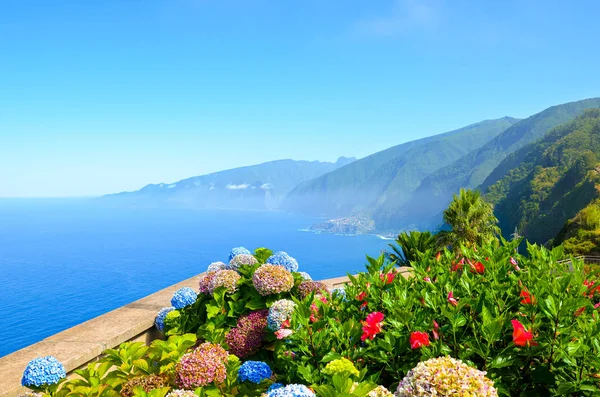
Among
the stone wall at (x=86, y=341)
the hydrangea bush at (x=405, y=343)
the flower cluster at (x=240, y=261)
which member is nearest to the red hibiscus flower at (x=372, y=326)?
the hydrangea bush at (x=405, y=343)

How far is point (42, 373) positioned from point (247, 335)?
155 centimetres

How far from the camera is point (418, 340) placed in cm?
228

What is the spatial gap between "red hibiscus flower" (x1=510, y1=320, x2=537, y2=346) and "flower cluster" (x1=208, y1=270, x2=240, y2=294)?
2737 mm

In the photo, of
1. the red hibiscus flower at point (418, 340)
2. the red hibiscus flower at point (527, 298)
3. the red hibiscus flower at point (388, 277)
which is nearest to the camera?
the red hibiscus flower at point (418, 340)

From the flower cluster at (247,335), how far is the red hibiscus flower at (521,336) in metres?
2.13

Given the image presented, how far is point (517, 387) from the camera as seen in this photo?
7.42 ft

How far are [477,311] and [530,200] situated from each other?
11757 cm

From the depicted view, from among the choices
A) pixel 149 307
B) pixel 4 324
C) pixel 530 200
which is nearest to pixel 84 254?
pixel 4 324

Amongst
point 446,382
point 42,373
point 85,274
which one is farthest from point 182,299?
point 85,274

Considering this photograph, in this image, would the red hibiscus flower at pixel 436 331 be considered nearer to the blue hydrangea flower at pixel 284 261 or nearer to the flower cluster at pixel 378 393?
the flower cluster at pixel 378 393

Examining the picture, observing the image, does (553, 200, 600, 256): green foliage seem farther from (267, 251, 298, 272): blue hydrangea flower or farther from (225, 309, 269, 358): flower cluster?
(225, 309, 269, 358): flower cluster

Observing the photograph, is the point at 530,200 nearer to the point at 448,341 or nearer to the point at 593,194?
the point at 593,194

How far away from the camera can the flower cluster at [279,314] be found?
3.37 m

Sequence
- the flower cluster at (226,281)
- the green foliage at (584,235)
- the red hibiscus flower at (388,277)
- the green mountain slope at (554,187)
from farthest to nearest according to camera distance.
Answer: the green mountain slope at (554,187) → the green foliage at (584,235) → the flower cluster at (226,281) → the red hibiscus flower at (388,277)
